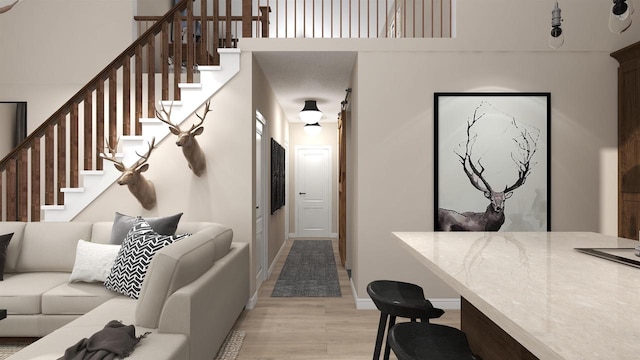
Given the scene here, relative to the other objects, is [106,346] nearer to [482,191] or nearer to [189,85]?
[189,85]

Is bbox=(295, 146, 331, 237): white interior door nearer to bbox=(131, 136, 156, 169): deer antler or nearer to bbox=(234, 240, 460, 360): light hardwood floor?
bbox=(234, 240, 460, 360): light hardwood floor

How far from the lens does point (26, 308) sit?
279 centimetres

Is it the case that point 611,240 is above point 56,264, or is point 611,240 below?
above

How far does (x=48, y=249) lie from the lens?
130 inches

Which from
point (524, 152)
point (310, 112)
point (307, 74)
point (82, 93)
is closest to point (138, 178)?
point (82, 93)

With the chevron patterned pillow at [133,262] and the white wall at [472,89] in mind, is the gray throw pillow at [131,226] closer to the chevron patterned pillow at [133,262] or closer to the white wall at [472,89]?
the chevron patterned pillow at [133,262]

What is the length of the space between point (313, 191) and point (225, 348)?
6021 mm

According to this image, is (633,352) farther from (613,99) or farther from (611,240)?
(613,99)

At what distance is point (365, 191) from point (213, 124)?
5.32 feet

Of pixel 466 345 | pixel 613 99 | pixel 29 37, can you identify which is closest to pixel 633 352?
pixel 466 345

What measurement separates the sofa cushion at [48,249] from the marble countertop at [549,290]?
2907 millimetres

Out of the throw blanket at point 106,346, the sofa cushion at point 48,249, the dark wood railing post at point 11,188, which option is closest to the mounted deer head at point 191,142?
the sofa cushion at point 48,249

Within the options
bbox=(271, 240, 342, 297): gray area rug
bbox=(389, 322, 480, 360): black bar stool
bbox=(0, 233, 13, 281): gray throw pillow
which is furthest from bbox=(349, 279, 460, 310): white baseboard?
bbox=(0, 233, 13, 281): gray throw pillow

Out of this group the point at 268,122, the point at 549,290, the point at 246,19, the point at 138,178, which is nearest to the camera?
the point at 549,290
